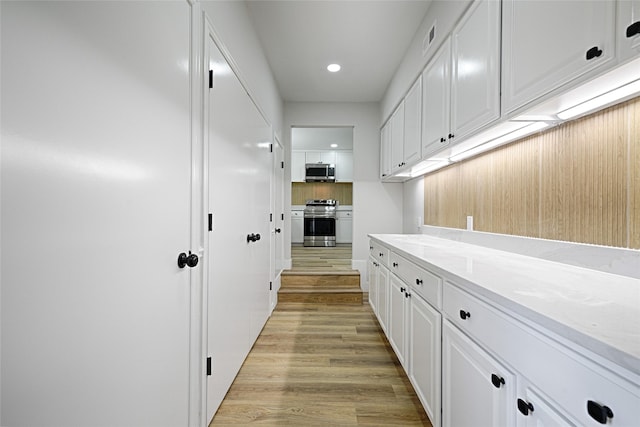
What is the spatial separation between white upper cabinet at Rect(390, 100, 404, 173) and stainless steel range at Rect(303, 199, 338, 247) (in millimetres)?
4076

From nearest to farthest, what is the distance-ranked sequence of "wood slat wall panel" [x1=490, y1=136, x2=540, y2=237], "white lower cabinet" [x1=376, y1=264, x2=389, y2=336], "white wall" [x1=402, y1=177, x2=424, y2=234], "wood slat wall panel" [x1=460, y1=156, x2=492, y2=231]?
"wood slat wall panel" [x1=490, y1=136, x2=540, y2=237]
"wood slat wall panel" [x1=460, y1=156, x2=492, y2=231]
"white lower cabinet" [x1=376, y1=264, x2=389, y2=336]
"white wall" [x1=402, y1=177, x2=424, y2=234]

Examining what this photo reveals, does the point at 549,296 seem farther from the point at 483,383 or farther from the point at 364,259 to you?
the point at 364,259

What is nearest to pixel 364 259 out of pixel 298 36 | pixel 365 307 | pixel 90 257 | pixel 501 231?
pixel 365 307

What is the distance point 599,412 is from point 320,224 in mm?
6890

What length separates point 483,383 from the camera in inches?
38.5

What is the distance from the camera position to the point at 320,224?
7.43 meters

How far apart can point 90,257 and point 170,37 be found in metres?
0.86

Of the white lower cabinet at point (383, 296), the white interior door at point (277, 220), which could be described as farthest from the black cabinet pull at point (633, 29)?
the white interior door at point (277, 220)

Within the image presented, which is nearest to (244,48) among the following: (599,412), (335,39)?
(335,39)

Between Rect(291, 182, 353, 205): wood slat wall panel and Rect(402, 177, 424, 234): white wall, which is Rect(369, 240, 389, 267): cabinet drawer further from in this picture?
Rect(291, 182, 353, 205): wood slat wall panel

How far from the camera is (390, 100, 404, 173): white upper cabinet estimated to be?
3.04 meters

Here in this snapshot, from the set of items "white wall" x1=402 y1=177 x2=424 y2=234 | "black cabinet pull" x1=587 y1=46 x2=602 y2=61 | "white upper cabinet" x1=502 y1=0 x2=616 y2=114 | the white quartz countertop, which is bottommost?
the white quartz countertop

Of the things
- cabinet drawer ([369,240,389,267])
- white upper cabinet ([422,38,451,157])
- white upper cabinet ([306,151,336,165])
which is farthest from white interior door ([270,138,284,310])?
white upper cabinet ([306,151,336,165])

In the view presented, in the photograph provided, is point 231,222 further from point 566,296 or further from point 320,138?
point 320,138
